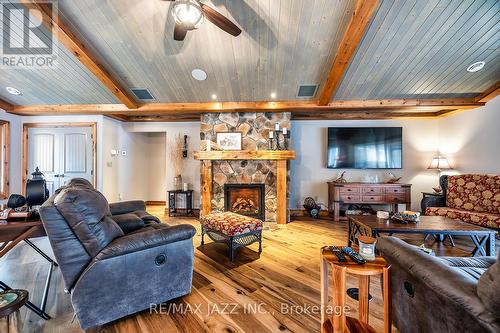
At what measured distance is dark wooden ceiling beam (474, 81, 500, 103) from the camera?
3695 millimetres

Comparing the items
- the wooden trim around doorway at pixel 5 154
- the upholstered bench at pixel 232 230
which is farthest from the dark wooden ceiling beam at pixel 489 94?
the wooden trim around doorway at pixel 5 154

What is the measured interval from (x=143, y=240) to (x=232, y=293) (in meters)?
0.97

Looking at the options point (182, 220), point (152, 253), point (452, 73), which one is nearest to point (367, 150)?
point (452, 73)

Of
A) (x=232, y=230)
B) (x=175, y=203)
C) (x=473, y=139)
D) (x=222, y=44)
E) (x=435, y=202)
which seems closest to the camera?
(x=232, y=230)

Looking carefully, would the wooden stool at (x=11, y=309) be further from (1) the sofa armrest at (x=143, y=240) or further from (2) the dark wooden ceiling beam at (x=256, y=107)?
(2) the dark wooden ceiling beam at (x=256, y=107)

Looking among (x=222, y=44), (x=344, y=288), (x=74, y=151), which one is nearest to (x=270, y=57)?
(x=222, y=44)

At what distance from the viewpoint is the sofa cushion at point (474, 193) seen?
3381 millimetres

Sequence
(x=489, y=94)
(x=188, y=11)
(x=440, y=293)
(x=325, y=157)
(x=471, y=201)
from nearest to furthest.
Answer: (x=440, y=293) < (x=188, y=11) < (x=471, y=201) < (x=489, y=94) < (x=325, y=157)

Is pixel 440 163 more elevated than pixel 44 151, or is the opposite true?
pixel 44 151

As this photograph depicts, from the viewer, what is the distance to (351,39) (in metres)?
2.73

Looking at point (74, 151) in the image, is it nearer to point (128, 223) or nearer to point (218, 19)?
point (128, 223)

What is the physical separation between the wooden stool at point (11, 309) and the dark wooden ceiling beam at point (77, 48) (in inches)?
123

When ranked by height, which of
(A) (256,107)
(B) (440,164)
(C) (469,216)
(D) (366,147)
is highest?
(A) (256,107)

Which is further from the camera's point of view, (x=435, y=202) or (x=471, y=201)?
(x=435, y=202)
